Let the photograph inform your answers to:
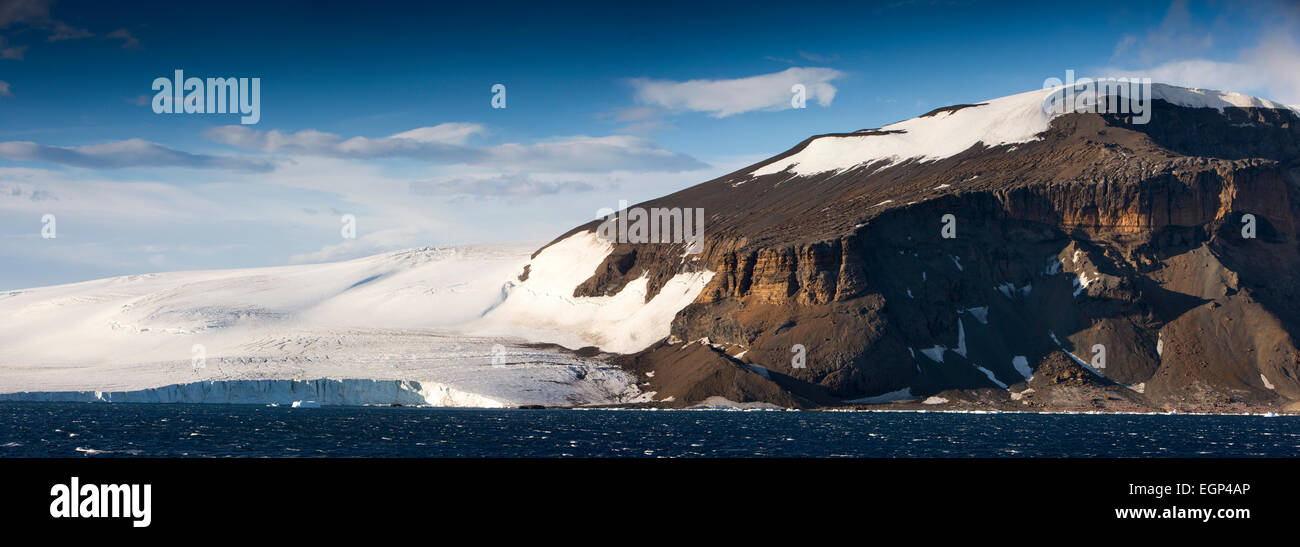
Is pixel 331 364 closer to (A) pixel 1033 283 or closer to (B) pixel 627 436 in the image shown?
(B) pixel 627 436

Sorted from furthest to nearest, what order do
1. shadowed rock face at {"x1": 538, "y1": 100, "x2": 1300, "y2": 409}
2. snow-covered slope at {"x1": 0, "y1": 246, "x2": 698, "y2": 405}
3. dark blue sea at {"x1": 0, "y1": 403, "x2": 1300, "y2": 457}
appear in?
snow-covered slope at {"x1": 0, "y1": 246, "x2": 698, "y2": 405}
shadowed rock face at {"x1": 538, "y1": 100, "x2": 1300, "y2": 409}
dark blue sea at {"x1": 0, "y1": 403, "x2": 1300, "y2": 457}

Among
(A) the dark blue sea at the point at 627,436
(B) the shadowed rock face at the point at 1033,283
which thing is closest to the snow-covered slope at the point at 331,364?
(B) the shadowed rock face at the point at 1033,283

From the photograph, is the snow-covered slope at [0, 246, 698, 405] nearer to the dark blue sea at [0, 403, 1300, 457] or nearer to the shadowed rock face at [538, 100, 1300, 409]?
the shadowed rock face at [538, 100, 1300, 409]

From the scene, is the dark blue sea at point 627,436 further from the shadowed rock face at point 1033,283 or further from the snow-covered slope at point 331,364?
the snow-covered slope at point 331,364

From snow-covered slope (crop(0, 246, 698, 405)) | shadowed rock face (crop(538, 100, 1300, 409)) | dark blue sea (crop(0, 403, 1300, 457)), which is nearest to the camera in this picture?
dark blue sea (crop(0, 403, 1300, 457))

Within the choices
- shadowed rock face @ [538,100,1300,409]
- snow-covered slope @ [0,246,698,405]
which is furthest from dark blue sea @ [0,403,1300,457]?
snow-covered slope @ [0,246,698,405]

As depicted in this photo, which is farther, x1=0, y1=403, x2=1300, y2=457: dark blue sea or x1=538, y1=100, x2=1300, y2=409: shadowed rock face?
x1=538, y1=100, x2=1300, y2=409: shadowed rock face

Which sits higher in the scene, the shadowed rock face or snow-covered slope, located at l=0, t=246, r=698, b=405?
the shadowed rock face
